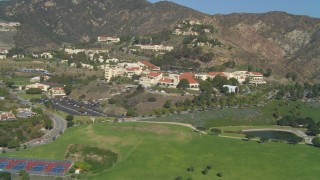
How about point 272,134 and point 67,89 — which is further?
point 67,89

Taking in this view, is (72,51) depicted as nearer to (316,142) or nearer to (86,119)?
(86,119)

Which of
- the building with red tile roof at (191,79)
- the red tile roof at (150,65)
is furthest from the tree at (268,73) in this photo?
the red tile roof at (150,65)

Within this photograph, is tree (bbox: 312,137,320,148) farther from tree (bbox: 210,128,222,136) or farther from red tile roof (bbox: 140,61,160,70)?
red tile roof (bbox: 140,61,160,70)

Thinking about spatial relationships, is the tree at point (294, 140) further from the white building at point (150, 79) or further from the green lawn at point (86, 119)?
the white building at point (150, 79)

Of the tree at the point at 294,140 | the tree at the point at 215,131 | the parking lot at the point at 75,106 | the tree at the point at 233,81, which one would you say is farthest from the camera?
the tree at the point at 233,81

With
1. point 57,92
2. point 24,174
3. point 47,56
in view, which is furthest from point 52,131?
point 47,56

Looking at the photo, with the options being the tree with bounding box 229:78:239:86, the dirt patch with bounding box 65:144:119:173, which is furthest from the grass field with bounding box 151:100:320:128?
the dirt patch with bounding box 65:144:119:173
